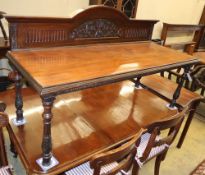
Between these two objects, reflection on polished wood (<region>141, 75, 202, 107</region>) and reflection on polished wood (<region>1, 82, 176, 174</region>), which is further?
reflection on polished wood (<region>141, 75, 202, 107</region>)

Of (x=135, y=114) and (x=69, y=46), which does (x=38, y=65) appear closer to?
(x=69, y=46)

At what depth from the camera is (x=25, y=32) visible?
129 cm

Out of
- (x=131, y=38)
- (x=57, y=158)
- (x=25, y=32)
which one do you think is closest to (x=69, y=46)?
(x=25, y=32)

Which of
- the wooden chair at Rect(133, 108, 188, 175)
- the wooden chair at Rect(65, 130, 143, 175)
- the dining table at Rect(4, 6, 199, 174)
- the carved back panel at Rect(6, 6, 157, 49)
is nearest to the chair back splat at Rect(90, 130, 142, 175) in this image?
the wooden chair at Rect(65, 130, 143, 175)

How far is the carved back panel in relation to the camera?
4.17 feet

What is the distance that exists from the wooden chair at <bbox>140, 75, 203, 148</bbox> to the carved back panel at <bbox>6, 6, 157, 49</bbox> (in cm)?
61

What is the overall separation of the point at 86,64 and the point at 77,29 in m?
0.40

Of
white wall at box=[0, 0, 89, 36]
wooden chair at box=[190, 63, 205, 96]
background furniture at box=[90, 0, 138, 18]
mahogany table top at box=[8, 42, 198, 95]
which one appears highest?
background furniture at box=[90, 0, 138, 18]

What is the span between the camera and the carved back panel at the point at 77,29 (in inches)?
50.1

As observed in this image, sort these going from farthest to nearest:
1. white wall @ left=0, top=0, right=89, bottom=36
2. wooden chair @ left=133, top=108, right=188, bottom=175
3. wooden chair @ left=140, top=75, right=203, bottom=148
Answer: white wall @ left=0, top=0, right=89, bottom=36 < wooden chair @ left=140, top=75, right=203, bottom=148 < wooden chair @ left=133, top=108, right=188, bottom=175

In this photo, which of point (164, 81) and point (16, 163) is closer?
point (16, 163)

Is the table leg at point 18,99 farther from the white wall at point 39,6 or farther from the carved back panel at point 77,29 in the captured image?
the white wall at point 39,6

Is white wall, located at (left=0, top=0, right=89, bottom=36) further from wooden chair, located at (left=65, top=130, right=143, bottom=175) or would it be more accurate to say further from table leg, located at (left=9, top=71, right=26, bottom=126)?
wooden chair, located at (left=65, top=130, right=143, bottom=175)

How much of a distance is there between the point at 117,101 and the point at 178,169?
91cm
